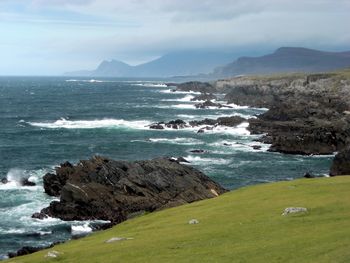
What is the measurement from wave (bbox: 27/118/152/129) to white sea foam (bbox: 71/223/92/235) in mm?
79393

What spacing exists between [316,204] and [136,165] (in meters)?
34.6

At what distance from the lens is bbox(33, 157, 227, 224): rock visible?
53531 millimetres

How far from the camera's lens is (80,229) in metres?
49.2

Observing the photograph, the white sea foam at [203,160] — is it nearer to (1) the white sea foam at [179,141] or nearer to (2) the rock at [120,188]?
(1) the white sea foam at [179,141]

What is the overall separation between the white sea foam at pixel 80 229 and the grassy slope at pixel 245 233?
11.3 meters

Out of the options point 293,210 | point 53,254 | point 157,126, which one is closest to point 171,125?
point 157,126

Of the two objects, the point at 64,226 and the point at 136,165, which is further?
the point at 136,165

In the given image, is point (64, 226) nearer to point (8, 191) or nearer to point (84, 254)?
point (8, 191)

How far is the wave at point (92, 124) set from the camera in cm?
13050

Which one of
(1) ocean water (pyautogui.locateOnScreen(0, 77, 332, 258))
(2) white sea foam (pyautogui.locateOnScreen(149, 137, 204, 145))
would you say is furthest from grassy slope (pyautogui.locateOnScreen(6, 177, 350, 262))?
(2) white sea foam (pyautogui.locateOnScreen(149, 137, 204, 145))

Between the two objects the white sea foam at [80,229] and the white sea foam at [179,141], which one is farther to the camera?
the white sea foam at [179,141]

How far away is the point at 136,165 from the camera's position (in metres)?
62.7

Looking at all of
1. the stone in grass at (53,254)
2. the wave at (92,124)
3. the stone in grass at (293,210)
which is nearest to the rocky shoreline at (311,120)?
the wave at (92,124)

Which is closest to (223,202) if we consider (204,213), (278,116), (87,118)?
(204,213)
